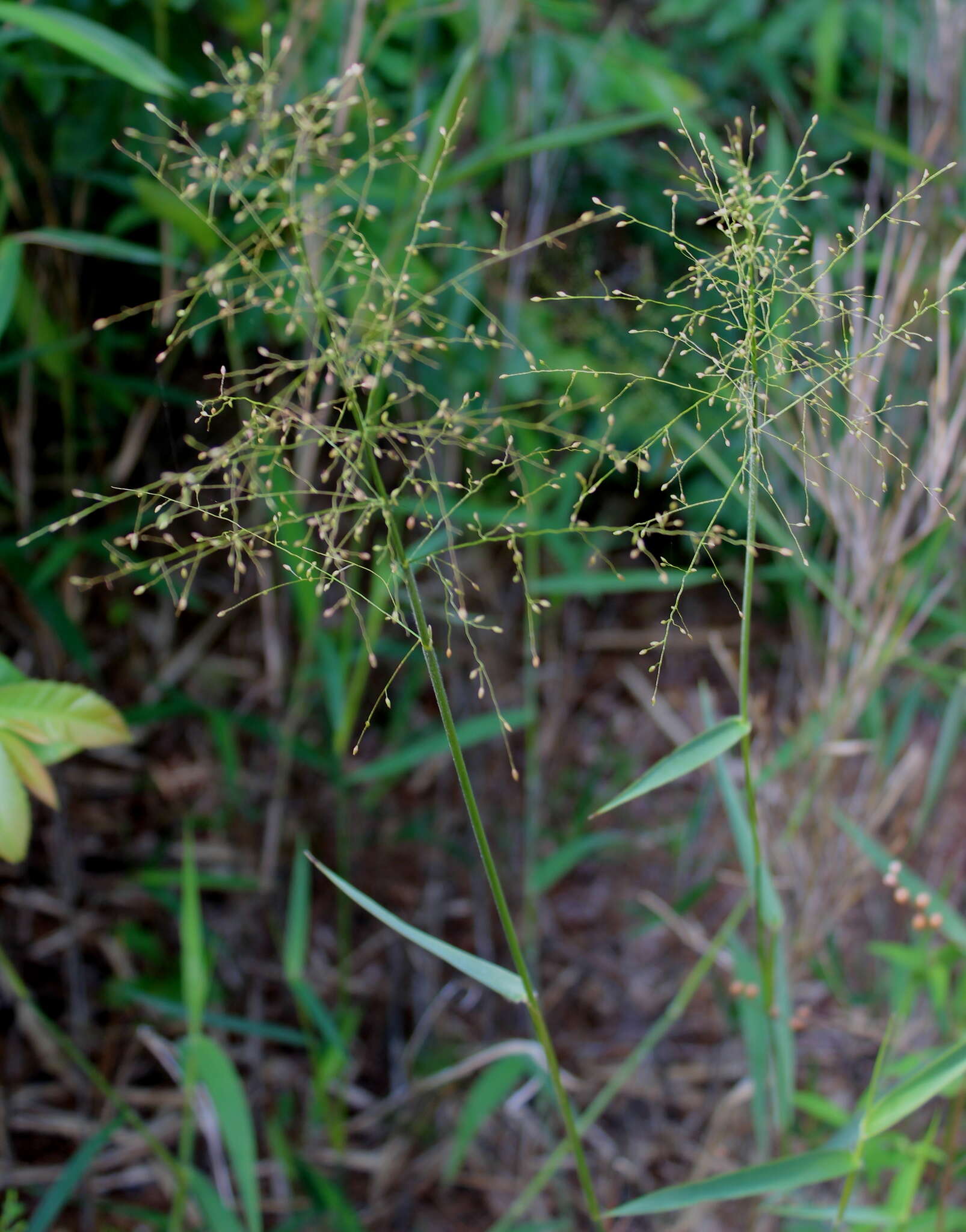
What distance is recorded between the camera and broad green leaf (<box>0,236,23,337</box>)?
0.83 metres

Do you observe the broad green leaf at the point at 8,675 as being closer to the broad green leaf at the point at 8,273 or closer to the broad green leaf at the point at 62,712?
the broad green leaf at the point at 62,712

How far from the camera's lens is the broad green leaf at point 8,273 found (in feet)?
2.71

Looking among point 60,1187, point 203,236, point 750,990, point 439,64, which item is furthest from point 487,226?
point 60,1187

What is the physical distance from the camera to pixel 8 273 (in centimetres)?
84

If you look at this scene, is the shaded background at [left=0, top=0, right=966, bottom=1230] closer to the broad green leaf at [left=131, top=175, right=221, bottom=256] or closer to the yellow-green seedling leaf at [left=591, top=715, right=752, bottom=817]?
the broad green leaf at [left=131, top=175, right=221, bottom=256]

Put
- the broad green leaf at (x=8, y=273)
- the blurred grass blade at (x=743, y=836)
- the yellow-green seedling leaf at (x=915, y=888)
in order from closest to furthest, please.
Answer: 1. the blurred grass blade at (x=743, y=836)
2. the broad green leaf at (x=8, y=273)
3. the yellow-green seedling leaf at (x=915, y=888)

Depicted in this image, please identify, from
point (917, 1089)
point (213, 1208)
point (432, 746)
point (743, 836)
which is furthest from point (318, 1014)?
point (917, 1089)

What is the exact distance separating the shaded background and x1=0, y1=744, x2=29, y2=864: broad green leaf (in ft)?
1.58

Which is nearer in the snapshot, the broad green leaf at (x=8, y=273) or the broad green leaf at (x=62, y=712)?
the broad green leaf at (x=62, y=712)

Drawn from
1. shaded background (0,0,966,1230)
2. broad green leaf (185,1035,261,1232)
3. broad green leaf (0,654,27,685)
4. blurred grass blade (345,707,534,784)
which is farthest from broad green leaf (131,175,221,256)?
broad green leaf (185,1035,261,1232)

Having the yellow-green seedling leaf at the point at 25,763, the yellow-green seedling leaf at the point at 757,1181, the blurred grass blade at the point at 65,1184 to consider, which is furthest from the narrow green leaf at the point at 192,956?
the yellow-green seedling leaf at the point at 757,1181

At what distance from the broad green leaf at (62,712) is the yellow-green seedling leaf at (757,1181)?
44 centimetres

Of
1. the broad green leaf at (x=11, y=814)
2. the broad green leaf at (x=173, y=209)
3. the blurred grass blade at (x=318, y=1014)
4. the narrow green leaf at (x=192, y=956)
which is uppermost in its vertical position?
the broad green leaf at (x=173, y=209)

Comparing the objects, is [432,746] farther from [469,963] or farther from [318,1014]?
[469,963]
